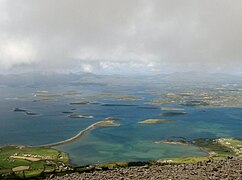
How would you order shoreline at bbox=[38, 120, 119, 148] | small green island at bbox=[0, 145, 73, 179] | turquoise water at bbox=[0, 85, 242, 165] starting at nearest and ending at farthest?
small green island at bbox=[0, 145, 73, 179], turquoise water at bbox=[0, 85, 242, 165], shoreline at bbox=[38, 120, 119, 148]

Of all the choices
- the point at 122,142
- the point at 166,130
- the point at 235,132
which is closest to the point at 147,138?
the point at 122,142

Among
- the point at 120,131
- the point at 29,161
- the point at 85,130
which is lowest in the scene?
the point at 29,161

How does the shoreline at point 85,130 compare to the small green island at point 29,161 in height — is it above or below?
above

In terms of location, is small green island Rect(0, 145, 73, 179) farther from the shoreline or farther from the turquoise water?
the shoreline

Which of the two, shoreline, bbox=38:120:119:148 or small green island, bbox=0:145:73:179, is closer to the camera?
small green island, bbox=0:145:73:179

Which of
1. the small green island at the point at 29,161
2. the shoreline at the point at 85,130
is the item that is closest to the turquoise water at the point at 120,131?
the shoreline at the point at 85,130

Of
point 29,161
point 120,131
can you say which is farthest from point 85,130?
point 29,161

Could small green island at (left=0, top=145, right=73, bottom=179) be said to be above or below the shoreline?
below

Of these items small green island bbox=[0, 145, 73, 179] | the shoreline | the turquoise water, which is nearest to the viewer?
small green island bbox=[0, 145, 73, 179]

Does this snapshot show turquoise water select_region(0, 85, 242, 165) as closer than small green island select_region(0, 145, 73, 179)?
No

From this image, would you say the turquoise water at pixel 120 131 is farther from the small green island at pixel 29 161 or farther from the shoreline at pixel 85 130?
the small green island at pixel 29 161

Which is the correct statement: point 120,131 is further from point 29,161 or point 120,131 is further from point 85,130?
point 29,161

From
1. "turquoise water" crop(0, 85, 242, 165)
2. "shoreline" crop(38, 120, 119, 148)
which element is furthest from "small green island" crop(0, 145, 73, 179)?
"shoreline" crop(38, 120, 119, 148)
